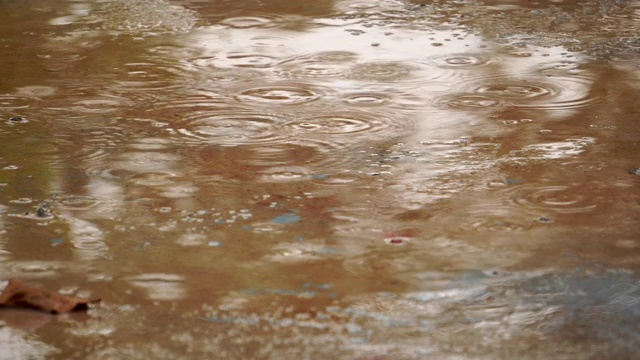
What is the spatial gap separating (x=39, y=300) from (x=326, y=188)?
914 mm

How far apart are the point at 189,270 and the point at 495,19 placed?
296 cm

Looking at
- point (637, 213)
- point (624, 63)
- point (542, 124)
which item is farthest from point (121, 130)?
point (624, 63)

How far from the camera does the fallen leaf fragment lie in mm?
2055

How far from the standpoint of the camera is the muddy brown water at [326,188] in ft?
6.51

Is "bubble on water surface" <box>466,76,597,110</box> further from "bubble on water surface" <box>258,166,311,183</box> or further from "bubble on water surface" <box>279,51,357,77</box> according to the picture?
"bubble on water surface" <box>258,166,311,183</box>

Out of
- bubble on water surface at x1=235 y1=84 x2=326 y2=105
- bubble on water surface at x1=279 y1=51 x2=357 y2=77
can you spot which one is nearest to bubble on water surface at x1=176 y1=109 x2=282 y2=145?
bubble on water surface at x1=235 y1=84 x2=326 y2=105

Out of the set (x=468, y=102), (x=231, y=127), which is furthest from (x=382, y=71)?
(x=231, y=127)

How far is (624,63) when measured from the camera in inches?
158

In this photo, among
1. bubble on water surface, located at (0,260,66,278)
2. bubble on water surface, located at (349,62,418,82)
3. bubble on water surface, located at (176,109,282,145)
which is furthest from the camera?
bubble on water surface, located at (349,62,418,82)

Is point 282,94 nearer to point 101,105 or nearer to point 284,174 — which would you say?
point 101,105

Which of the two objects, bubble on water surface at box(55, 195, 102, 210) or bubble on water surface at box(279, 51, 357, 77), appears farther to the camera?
bubble on water surface at box(279, 51, 357, 77)

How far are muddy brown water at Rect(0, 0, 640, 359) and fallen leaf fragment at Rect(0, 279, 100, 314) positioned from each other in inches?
1.0

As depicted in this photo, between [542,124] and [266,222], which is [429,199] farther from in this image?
[542,124]

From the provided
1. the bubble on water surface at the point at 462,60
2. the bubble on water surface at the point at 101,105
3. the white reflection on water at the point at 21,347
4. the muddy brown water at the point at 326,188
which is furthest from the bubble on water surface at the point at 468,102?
the white reflection on water at the point at 21,347
